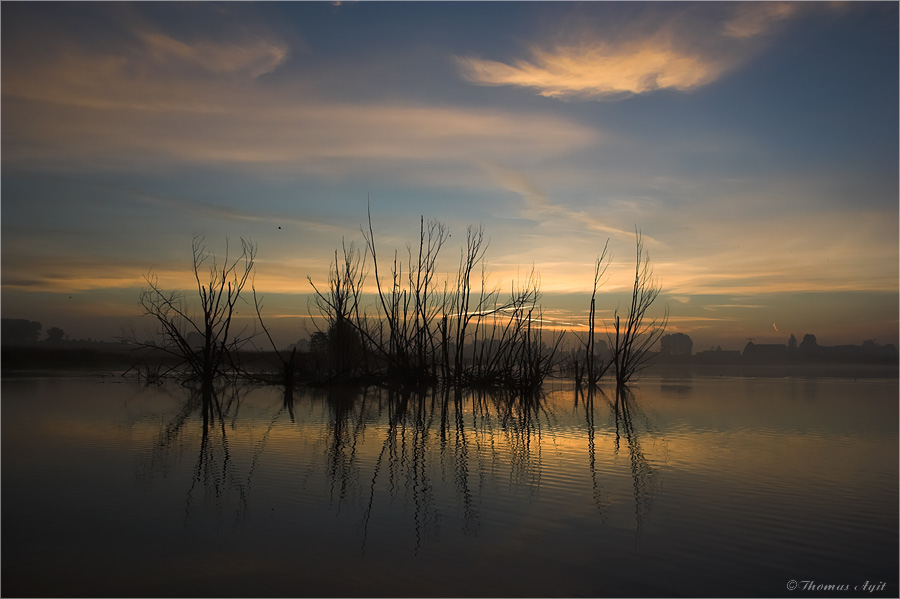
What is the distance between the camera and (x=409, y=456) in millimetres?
6039

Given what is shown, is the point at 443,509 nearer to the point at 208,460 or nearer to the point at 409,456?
the point at 409,456

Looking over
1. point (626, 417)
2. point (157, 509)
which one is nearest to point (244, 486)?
point (157, 509)

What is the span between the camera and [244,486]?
4.60m

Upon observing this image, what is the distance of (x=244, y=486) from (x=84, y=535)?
1.30 m

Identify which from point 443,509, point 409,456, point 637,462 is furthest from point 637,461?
point 443,509

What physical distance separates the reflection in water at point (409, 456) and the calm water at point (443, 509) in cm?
3

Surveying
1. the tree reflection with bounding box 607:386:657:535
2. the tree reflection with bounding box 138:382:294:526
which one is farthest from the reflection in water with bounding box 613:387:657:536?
the tree reflection with bounding box 138:382:294:526

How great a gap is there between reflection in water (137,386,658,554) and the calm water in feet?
0.09

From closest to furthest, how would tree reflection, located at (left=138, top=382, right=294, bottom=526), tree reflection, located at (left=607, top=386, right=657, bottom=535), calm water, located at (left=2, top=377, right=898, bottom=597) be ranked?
calm water, located at (left=2, top=377, right=898, bottom=597)
tree reflection, located at (left=138, top=382, right=294, bottom=526)
tree reflection, located at (left=607, top=386, right=657, bottom=535)

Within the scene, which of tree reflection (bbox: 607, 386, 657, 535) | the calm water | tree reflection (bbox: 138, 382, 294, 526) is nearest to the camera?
the calm water

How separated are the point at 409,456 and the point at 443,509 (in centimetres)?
204

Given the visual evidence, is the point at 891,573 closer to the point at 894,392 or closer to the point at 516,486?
the point at 516,486

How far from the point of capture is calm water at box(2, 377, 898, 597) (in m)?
2.87

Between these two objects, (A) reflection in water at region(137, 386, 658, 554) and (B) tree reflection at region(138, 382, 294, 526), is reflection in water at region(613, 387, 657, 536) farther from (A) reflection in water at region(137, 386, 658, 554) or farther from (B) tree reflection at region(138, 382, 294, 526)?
(B) tree reflection at region(138, 382, 294, 526)
